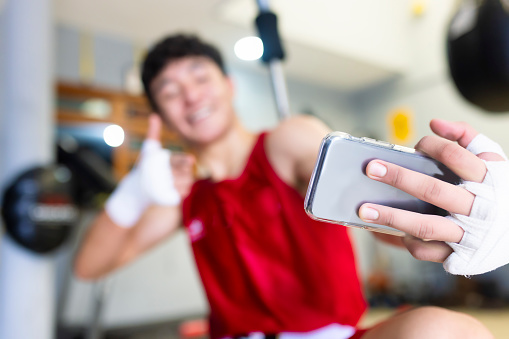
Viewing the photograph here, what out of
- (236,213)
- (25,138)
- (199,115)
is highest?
(199,115)

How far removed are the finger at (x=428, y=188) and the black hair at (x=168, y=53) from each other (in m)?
0.76

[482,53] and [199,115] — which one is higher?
[482,53]

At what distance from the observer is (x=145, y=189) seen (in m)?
1.05

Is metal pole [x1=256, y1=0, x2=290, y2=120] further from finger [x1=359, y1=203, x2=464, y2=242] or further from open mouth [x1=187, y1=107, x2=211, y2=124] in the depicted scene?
finger [x1=359, y1=203, x2=464, y2=242]

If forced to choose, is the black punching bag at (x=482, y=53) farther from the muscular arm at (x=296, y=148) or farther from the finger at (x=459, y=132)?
the finger at (x=459, y=132)

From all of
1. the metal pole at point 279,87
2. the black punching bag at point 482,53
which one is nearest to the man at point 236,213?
the metal pole at point 279,87

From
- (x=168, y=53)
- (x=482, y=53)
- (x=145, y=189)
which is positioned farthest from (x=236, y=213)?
(x=482, y=53)

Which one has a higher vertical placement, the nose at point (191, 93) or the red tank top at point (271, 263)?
the nose at point (191, 93)

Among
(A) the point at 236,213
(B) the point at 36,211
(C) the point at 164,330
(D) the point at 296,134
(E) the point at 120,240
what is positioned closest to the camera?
(D) the point at 296,134

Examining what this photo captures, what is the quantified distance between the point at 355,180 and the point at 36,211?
1.21 metres

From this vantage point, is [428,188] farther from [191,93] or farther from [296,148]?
[191,93]

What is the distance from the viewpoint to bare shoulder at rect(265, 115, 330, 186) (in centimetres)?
83

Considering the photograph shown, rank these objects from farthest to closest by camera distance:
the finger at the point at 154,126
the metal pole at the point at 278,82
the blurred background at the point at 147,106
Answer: the blurred background at the point at 147,106, the finger at the point at 154,126, the metal pole at the point at 278,82

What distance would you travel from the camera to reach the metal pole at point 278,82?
3.34ft
